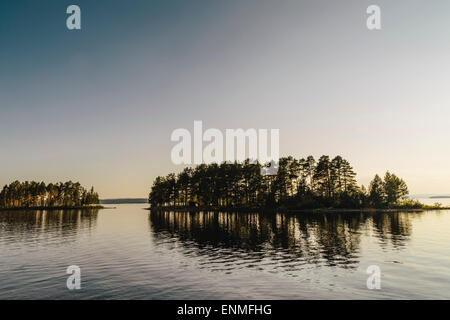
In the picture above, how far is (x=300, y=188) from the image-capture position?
117875mm

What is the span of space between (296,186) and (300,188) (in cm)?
403

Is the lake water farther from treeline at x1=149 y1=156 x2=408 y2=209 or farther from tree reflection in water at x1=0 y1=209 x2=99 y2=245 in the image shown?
treeline at x1=149 y1=156 x2=408 y2=209

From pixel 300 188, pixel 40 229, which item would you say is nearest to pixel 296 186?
pixel 300 188

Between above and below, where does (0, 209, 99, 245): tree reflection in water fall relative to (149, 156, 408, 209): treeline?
below

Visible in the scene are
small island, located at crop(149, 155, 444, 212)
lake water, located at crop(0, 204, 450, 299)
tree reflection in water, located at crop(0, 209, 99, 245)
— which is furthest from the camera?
small island, located at crop(149, 155, 444, 212)

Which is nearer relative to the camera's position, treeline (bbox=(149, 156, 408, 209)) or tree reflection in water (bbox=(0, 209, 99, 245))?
tree reflection in water (bbox=(0, 209, 99, 245))

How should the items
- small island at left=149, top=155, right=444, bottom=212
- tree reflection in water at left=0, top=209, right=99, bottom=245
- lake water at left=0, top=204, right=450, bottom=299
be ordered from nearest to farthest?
lake water at left=0, top=204, right=450, bottom=299, tree reflection in water at left=0, top=209, right=99, bottom=245, small island at left=149, top=155, right=444, bottom=212

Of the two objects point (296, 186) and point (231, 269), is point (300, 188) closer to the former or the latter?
point (296, 186)

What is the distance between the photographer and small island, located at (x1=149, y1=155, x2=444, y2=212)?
108812 mm

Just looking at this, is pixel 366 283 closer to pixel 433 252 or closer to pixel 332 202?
pixel 433 252

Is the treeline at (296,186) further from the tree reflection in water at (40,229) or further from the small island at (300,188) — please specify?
the tree reflection in water at (40,229)

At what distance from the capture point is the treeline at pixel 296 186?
10938cm

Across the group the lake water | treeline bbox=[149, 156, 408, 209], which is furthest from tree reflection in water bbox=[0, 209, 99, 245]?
treeline bbox=[149, 156, 408, 209]

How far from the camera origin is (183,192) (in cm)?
15638
